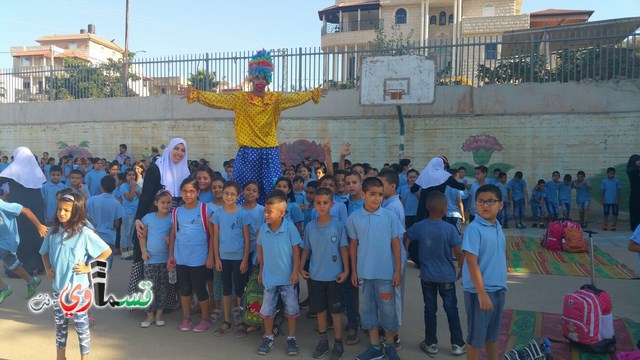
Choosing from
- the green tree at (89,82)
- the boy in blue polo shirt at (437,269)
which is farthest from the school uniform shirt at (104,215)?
the green tree at (89,82)

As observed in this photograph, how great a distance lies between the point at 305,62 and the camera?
42.9 ft

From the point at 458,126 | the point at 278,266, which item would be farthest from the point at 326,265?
the point at 458,126

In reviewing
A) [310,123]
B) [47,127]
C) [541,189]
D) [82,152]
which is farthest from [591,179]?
[47,127]

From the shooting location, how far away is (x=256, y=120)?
539cm

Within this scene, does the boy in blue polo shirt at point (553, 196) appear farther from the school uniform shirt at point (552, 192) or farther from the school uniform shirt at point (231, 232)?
the school uniform shirt at point (231, 232)

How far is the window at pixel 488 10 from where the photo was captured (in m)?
32.6

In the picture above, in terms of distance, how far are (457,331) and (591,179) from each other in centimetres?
935

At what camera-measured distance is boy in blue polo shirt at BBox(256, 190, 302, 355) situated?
159 inches

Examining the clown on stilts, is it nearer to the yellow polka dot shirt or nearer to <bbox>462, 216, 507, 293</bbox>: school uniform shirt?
the yellow polka dot shirt

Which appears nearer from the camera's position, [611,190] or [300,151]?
[611,190]

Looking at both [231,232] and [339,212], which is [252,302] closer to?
[231,232]

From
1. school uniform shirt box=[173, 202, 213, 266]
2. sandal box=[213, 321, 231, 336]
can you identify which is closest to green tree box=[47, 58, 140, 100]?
school uniform shirt box=[173, 202, 213, 266]

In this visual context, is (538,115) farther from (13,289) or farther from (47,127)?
(47,127)

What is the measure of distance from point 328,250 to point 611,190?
31.7 feet
